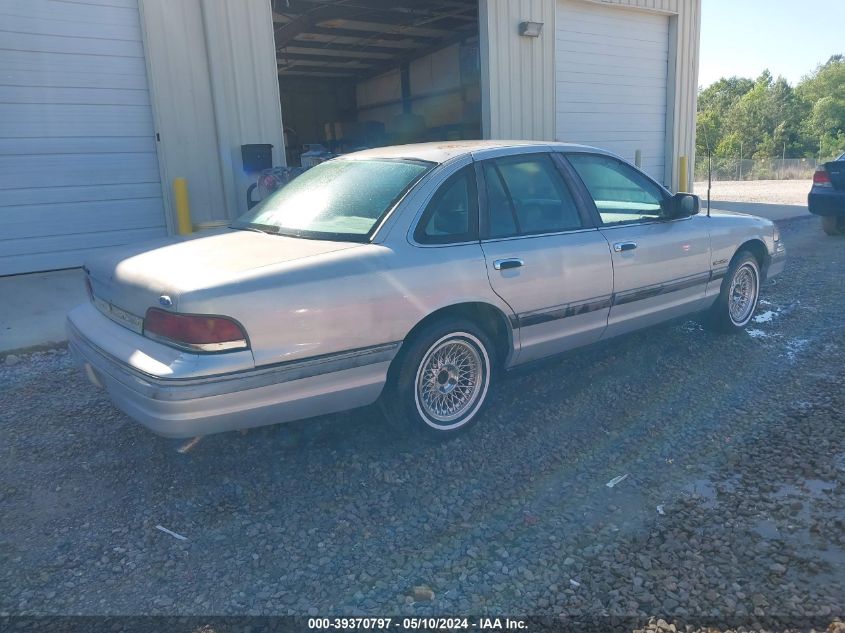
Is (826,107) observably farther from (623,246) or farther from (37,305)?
(37,305)

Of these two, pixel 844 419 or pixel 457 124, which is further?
pixel 457 124

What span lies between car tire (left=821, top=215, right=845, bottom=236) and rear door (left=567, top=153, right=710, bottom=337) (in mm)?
7124

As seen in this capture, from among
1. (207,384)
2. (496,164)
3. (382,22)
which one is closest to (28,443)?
(207,384)

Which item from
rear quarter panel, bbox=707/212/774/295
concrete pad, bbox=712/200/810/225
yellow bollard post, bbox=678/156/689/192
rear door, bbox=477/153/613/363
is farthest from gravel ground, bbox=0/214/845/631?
yellow bollard post, bbox=678/156/689/192

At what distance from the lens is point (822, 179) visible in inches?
412

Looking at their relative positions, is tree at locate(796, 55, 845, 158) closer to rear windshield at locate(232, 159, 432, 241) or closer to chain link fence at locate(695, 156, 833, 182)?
chain link fence at locate(695, 156, 833, 182)

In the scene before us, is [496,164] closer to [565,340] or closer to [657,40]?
[565,340]

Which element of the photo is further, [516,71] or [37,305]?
[516,71]

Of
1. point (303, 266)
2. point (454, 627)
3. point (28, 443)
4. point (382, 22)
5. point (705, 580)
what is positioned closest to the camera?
point (454, 627)

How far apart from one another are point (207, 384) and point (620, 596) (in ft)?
6.01

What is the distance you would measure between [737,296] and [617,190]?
1646 millimetres

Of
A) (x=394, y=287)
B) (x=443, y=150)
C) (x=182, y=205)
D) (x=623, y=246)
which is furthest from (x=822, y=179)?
(x=394, y=287)

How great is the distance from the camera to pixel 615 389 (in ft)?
14.6

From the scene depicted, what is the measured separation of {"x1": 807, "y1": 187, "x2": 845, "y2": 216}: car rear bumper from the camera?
10.1 meters
